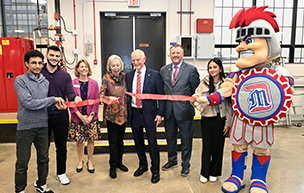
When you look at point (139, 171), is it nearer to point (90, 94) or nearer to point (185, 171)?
point (185, 171)

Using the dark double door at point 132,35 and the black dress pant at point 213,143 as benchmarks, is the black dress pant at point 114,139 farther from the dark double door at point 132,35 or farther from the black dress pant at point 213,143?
the dark double door at point 132,35

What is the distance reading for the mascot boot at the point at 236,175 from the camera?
2357mm

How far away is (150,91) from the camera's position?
2547mm

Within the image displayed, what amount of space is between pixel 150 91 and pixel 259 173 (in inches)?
57.9

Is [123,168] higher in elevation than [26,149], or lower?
lower

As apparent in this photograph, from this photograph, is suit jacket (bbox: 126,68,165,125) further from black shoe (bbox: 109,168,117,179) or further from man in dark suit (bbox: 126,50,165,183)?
black shoe (bbox: 109,168,117,179)

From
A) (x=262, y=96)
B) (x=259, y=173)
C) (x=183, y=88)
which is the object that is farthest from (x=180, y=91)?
(x=259, y=173)

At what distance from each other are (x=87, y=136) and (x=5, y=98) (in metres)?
3.45

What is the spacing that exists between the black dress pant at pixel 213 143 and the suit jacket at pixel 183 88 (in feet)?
0.86

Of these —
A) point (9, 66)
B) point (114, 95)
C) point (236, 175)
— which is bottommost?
point (236, 175)

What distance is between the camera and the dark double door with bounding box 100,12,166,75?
551 centimetres

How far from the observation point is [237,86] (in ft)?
7.45

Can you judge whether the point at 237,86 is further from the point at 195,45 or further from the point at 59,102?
the point at 195,45

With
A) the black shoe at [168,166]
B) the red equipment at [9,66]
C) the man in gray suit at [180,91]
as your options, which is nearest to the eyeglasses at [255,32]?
the man in gray suit at [180,91]
